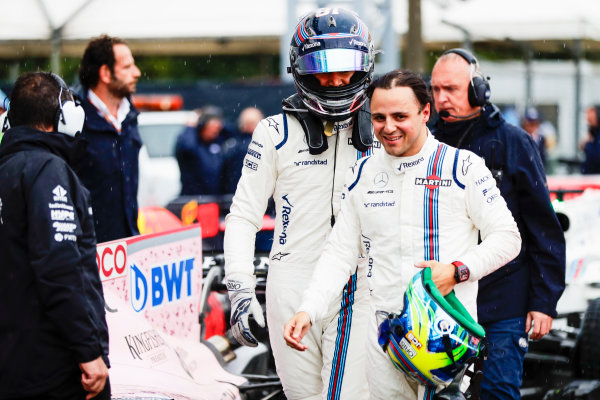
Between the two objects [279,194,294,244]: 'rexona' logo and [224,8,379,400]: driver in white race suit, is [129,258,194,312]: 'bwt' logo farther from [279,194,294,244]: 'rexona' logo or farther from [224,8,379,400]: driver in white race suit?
[279,194,294,244]: 'rexona' logo

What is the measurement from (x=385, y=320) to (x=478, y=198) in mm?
588

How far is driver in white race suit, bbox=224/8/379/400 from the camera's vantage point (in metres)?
4.03

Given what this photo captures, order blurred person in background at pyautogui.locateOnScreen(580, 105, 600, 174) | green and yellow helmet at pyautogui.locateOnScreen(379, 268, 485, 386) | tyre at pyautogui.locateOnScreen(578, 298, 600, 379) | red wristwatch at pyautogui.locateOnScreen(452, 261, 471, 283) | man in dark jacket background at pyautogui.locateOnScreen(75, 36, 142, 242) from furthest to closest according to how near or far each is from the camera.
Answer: blurred person in background at pyautogui.locateOnScreen(580, 105, 600, 174)
man in dark jacket background at pyautogui.locateOnScreen(75, 36, 142, 242)
tyre at pyautogui.locateOnScreen(578, 298, 600, 379)
red wristwatch at pyautogui.locateOnScreen(452, 261, 471, 283)
green and yellow helmet at pyautogui.locateOnScreen(379, 268, 485, 386)

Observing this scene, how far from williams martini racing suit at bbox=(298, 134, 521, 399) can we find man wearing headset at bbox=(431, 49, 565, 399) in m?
0.90

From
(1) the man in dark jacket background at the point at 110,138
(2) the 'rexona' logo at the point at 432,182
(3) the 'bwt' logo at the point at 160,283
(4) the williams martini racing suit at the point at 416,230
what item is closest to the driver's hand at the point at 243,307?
(4) the williams martini racing suit at the point at 416,230

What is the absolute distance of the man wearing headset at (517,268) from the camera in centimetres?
449

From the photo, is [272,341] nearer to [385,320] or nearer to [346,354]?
[346,354]

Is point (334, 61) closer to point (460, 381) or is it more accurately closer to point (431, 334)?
point (431, 334)

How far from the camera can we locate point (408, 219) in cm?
362

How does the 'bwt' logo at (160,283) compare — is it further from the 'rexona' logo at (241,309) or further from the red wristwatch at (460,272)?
the red wristwatch at (460,272)

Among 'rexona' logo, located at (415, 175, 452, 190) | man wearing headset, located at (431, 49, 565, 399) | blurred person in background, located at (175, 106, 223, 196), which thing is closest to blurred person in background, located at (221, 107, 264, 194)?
blurred person in background, located at (175, 106, 223, 196)

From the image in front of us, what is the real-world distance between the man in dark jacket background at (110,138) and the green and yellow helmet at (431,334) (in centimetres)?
282

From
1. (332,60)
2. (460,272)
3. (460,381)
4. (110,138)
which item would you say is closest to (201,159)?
(110,138)

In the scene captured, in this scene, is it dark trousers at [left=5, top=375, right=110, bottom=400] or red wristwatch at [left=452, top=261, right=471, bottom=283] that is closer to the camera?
dark trousers at [left=5, top=375, right=110, bottom=400]
